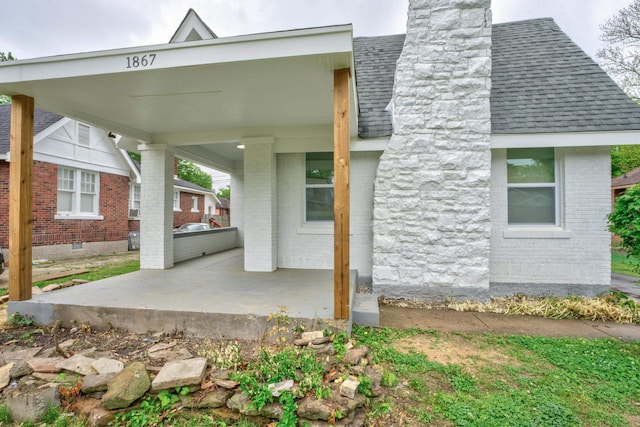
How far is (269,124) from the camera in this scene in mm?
5672

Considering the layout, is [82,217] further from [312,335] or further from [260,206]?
[312,335]

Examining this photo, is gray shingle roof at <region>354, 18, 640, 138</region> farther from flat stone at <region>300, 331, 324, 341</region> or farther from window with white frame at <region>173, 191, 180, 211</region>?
window with white frame at <region>173, 191, 180, 211</region>

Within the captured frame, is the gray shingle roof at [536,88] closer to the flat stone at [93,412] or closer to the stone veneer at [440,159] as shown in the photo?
the stone veneer at [440,159]

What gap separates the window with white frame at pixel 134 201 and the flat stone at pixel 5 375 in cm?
1298

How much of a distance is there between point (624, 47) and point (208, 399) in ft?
64.6

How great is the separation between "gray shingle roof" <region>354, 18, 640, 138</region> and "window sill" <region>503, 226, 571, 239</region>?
1802 millimetres

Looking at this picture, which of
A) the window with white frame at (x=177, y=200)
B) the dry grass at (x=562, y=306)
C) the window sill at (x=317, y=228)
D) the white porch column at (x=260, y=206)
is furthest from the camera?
the window with white frame at (x=177, y=200)

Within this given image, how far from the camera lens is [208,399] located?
2324mm

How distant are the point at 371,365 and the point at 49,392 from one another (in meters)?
2.76

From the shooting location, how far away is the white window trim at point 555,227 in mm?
5328

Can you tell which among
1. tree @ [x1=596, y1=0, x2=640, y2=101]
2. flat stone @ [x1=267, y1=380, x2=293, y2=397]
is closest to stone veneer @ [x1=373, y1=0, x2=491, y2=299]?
flat stone @ [x1=267, y1=380, x2=293, y2=397]

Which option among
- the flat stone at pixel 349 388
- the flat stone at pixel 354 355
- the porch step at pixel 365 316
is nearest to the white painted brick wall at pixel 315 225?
the porch step at pixel 365 316

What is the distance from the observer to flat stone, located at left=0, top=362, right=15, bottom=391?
7.94 feet

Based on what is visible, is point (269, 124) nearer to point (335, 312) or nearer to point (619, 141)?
point (335, 312)
